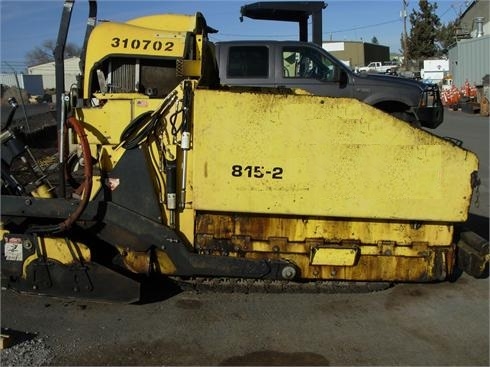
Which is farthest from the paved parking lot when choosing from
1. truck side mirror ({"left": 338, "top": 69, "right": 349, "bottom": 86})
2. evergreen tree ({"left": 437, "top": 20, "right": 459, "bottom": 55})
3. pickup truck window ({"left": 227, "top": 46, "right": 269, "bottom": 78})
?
evergreen tree ({"left": 437, "top": 20, "right": 459, "bottom": 55})

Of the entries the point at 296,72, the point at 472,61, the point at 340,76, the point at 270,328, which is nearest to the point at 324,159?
the point at 270,328

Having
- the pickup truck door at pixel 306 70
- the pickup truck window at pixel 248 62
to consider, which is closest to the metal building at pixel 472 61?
the pickup truck door at pixel 306 70

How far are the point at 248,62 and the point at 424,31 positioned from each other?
4829cm

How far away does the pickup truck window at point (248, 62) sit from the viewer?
9133 mm

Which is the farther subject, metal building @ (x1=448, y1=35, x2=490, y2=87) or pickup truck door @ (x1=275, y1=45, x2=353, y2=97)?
metal building @ (x1=448, y1=35, x2=490, y2=87)

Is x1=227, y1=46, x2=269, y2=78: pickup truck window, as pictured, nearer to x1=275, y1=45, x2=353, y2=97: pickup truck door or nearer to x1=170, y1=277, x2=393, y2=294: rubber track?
x1=275, y1=45, x2=353, y2=97: pickup truck door

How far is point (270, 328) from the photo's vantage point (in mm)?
3867

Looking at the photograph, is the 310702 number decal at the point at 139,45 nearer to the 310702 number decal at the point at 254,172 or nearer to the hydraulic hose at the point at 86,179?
the hydraulic hose at the point at 86,179

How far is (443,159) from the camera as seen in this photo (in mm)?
3973

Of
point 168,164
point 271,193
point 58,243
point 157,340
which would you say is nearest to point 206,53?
point 168,164

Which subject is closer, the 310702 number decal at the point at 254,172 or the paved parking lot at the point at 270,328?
the paved parking lot at the point at 270,328

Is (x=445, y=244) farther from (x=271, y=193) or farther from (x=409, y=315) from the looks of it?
(x=271, y=193)

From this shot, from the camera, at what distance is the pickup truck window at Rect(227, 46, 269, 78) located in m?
9.13

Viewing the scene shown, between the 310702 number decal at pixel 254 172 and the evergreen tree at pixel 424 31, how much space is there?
173ft
